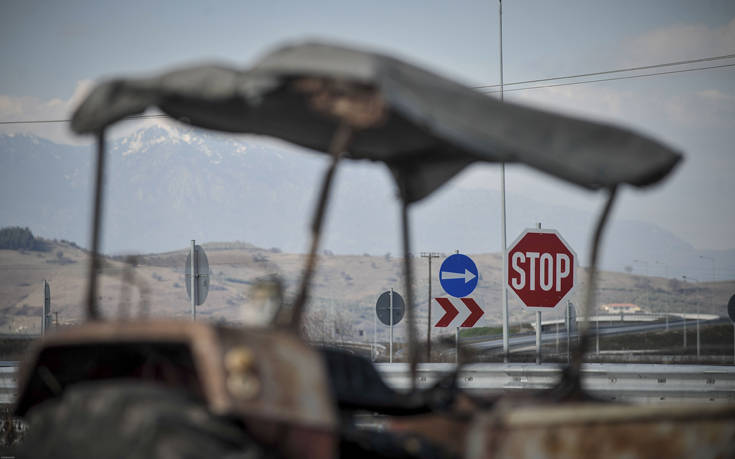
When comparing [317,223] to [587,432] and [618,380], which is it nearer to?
[587,432]

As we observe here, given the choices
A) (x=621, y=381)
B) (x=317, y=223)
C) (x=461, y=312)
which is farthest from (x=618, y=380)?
(x=317, y=223)

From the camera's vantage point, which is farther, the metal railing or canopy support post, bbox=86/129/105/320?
the metal railing

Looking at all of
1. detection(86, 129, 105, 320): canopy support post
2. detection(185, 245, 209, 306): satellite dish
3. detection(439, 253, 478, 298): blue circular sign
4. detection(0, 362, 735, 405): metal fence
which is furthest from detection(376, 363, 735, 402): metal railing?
detection(86, 129, 105, 320): canopy support post

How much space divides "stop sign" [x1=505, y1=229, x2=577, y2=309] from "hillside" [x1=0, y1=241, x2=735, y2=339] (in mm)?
56271

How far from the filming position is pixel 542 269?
1644cm

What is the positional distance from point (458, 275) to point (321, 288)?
116m

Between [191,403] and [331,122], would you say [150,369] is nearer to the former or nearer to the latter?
[191,403]

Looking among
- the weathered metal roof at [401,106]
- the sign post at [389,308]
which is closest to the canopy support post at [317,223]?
the weathered metal roof at [401,106]

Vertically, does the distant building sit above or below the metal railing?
below

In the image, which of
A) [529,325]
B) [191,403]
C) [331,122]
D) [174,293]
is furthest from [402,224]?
[529,325]

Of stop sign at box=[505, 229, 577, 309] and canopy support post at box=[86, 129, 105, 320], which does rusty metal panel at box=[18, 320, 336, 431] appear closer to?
canopy support post at box=[86, 129, 105, 320]

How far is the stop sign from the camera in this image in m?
16.4

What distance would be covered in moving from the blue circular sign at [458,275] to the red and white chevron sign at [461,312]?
340mm

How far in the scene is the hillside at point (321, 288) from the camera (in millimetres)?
90188
